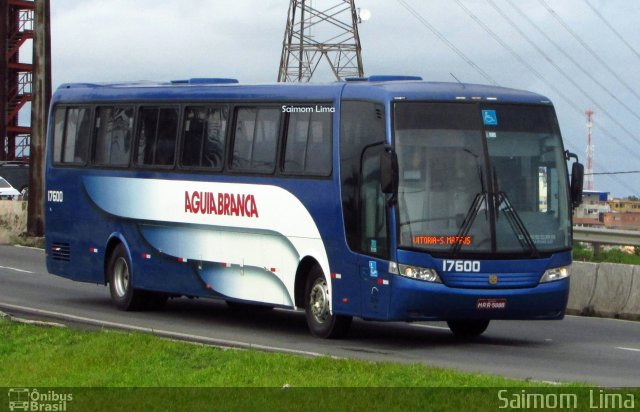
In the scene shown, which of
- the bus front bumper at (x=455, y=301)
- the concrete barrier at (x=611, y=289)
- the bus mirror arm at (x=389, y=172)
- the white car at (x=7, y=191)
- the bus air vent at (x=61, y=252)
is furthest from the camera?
the white car at (x=7, y=191)

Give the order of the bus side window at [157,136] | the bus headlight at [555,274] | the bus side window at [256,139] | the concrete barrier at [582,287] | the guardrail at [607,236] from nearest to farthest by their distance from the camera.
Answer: the bus headlight at [555,274]
the bus side window at [256,139]
the bus side window at [157,136]
the concrete barrier at [582,287]
the guardrail at [607,236]

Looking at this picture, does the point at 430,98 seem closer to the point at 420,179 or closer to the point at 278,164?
the point at 420,179

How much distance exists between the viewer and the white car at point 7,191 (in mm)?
63816

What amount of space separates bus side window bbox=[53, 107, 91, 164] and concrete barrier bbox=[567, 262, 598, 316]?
7829mm

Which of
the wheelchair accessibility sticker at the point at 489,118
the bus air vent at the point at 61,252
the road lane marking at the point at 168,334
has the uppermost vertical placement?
the wheelchair accessibility sticker at the point at 489,118

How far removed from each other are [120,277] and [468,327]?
235 inches

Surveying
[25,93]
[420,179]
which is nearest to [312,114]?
[420,179]

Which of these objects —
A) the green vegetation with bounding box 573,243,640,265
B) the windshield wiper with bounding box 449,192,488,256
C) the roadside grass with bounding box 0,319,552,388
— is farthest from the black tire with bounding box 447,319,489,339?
the green vegetation with bounding box 573,243,640,265

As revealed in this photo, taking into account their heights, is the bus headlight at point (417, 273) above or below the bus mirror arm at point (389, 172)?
Result: below

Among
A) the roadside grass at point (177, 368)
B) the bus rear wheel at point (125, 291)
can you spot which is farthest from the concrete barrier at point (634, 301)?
the roadside grass at point (177, 368)

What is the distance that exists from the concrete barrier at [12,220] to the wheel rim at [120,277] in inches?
708

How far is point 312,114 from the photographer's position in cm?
1850

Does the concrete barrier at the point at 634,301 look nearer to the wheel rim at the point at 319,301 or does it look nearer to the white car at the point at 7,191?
the wheel rim at the point at 319,301

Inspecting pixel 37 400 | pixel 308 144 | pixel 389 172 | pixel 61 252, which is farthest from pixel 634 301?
pixel 37 400
